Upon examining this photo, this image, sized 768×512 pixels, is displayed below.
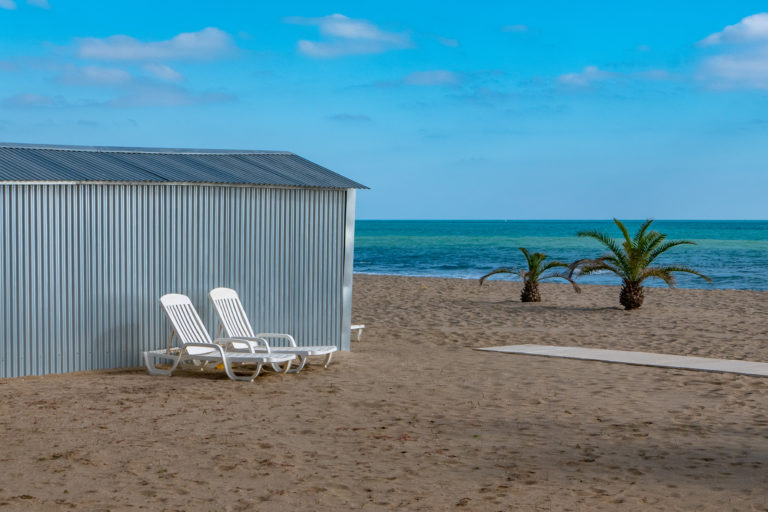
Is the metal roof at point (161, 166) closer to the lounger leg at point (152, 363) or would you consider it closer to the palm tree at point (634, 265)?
the lounger leg at point (152, 363)

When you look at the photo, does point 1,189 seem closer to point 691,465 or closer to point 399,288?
point 691,465

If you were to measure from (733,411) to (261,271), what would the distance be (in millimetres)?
5441

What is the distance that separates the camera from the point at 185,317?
32.2 ft

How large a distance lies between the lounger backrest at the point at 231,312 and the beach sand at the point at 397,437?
0.80 m

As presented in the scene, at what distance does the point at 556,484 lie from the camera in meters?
5.70

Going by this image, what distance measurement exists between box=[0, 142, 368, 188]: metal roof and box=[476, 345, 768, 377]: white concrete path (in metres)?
3.06

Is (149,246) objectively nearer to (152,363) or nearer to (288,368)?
(152,363)

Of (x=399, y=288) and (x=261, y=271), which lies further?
(x=399, y=288)

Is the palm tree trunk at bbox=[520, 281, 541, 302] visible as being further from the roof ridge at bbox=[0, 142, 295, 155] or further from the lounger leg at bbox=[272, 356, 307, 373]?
the lounger leg at bbox=[272, 356, 307, 373]

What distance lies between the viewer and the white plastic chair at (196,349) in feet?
30.1

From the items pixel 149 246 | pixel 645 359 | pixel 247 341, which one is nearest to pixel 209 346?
pixel 247 341

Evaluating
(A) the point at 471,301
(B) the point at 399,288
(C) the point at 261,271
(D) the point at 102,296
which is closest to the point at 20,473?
(D) the point at 102,296

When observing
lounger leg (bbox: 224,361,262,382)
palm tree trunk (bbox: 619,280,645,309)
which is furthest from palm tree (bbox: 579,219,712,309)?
lounger leg (bbox: 224,361,262,382)

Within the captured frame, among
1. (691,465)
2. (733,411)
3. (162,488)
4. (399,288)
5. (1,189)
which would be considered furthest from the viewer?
(399,288)
